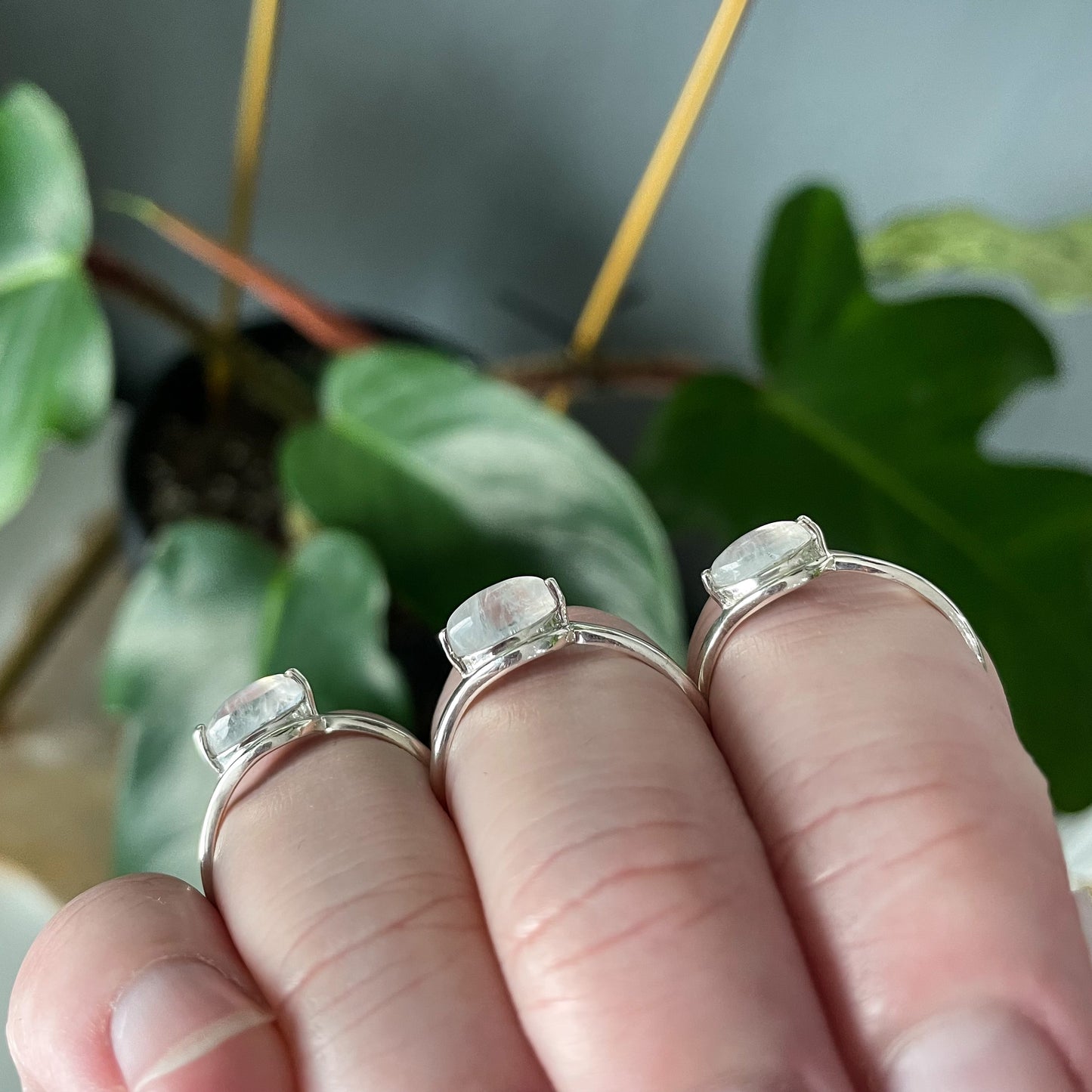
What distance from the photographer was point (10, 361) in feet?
1.64

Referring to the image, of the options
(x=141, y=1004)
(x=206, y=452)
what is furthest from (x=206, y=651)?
(x=206, y=452)

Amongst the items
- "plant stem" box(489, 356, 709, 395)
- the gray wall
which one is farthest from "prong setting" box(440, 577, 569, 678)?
the gray wall

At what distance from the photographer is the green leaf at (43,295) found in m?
0.48

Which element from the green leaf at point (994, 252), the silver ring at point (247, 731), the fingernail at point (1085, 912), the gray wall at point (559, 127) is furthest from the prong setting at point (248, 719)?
the gray wall at point (559, 127)

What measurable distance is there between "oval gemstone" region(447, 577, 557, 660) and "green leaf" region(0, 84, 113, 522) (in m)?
0.31

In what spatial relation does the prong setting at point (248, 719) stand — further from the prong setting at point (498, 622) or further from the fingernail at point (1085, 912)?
the fingernail at point (1085, 912)

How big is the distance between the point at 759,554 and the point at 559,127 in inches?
23.7

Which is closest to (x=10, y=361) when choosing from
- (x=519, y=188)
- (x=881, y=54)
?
(x=519, y=188)

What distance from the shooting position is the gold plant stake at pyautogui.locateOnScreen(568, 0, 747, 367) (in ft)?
1.49

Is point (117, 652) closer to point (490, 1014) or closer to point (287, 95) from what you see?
point (490, 1014)

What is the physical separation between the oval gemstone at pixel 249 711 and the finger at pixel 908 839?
0.43 feet

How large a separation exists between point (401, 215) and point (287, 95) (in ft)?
0.46

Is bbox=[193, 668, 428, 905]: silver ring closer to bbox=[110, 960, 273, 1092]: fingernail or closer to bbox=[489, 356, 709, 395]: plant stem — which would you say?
bbox=[110, 960, 273, 1092]: fingernail

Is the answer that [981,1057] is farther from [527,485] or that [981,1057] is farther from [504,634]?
[527,485]
